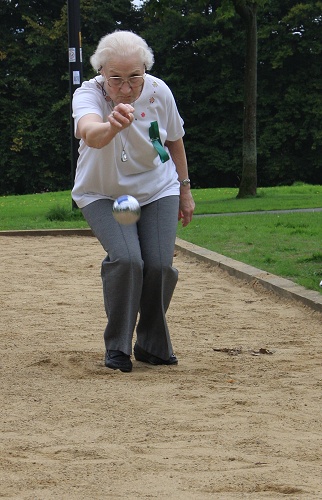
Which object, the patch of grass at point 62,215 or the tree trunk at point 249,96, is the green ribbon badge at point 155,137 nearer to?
the patch of grass at point 62,215

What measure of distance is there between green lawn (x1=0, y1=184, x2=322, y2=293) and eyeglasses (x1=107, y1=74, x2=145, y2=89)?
3.49 meters

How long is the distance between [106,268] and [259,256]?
5.41 meters

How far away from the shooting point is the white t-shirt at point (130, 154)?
17.6 ft

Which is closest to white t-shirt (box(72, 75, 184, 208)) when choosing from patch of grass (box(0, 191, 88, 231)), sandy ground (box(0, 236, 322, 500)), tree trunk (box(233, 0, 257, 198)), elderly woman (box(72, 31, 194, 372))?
elderly woman (box(72, 31, 194, 372))

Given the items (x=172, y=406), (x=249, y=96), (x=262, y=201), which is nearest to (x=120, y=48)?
(x=172, y=406)

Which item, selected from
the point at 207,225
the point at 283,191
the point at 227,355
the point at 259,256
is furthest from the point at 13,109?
the point at 227,355

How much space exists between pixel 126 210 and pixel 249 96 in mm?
16698

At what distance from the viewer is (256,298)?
861 cm

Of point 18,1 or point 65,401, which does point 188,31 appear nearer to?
point 18,1

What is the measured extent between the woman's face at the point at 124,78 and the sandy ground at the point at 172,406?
4.88 feet

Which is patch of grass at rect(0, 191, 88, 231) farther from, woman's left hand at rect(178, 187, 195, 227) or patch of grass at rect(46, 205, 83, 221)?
woman's left hand at rect(178, 187, 195, 227)

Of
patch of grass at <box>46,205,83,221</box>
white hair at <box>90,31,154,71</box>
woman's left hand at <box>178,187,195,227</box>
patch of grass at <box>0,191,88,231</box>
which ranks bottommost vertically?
patch of grass at <box>0,191,88,231</box>

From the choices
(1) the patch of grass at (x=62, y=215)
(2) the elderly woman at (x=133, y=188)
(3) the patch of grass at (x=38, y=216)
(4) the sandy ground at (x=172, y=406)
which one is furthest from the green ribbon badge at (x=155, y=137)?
(1) the patch of grass at (x=62, y=215)

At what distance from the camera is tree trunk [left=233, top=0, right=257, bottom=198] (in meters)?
20.9
